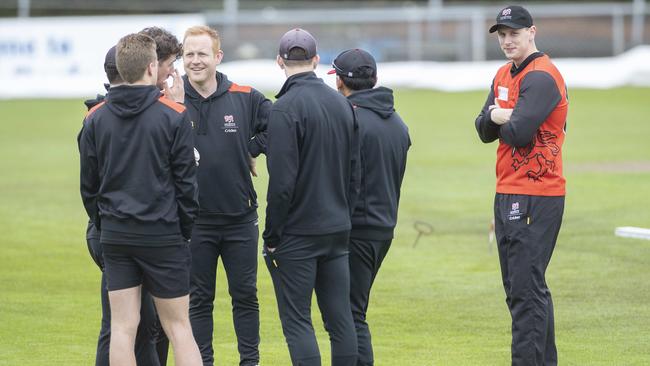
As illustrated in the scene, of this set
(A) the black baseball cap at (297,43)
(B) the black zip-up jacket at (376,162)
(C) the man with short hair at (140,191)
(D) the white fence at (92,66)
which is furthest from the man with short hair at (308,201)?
(D) the white fence at (92,66)

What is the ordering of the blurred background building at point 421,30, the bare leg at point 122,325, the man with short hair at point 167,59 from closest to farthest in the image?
the bare leg at point 122,325 → the man with short hair at point 167,59 → the blurred background building at point 421,30

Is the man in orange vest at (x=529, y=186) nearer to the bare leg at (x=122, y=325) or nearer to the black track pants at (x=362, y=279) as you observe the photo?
the black track pants at (x=362, y=279)

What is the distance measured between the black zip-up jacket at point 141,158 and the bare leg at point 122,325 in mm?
376

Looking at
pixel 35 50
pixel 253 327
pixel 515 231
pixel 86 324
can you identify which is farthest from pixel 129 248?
pixel 35 50

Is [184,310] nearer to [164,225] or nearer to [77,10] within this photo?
[164,225]

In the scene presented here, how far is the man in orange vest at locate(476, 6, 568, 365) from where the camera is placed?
637 cm

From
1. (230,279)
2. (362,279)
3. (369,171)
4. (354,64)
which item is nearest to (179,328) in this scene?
(230,279)

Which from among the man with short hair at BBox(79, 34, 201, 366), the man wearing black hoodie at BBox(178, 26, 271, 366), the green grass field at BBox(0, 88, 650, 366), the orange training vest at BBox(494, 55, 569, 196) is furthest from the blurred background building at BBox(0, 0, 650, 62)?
the man with short hair at BBox(79, 34, 201, 366)

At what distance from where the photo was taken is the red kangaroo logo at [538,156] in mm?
6410

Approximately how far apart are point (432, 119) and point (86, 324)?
17742 mm

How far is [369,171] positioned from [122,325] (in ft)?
5.70

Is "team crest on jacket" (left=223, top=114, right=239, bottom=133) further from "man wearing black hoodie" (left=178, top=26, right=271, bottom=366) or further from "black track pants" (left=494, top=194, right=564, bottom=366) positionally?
"black track pants" (left=494, top=194, right=564, bottom=366)

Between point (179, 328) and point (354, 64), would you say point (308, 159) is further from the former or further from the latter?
point (179, 328)

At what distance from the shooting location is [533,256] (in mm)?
6410
